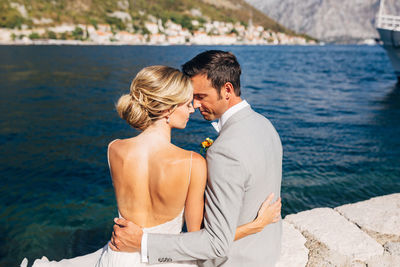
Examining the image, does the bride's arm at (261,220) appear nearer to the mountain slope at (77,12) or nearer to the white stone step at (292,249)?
the white stone step at (292,249)

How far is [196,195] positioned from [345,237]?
2.67 m

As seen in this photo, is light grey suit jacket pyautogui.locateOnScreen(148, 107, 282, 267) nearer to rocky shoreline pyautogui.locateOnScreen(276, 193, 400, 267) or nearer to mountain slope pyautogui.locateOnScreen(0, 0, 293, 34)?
rocky shoreline pyautogui.locateOnScreen(276, 193, 400, 267)

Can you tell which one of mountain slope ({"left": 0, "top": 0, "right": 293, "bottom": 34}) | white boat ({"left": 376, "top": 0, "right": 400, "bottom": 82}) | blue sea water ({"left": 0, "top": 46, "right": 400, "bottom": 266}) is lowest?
blue sea water ({"left": 0, "top": 46, "right": 400, "bottom": 266})

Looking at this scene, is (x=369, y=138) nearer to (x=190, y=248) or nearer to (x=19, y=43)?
(x=190, y=248)

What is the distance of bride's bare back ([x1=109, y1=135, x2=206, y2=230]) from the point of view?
197 centimetres

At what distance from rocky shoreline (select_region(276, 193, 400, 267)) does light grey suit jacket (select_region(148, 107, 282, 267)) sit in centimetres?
120

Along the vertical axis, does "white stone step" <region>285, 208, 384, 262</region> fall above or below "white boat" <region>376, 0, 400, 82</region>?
below

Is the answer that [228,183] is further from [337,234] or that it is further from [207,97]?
[337,234]

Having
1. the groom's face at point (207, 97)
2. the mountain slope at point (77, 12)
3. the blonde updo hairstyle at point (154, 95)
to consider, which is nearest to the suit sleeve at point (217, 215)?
the blonde updo hairstyle at point (154, 95)

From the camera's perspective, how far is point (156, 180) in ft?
6.71

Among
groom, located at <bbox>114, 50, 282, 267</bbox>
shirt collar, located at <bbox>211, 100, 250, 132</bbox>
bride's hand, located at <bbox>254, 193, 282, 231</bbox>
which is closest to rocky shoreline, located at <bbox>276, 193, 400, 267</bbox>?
groom, located at <bbox>114, 50, 282, 267</bbox>

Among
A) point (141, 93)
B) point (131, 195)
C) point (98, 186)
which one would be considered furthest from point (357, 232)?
point (98, 186)

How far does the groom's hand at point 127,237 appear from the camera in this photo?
A: 7.22ft

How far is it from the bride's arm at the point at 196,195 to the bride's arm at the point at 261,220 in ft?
1.04
